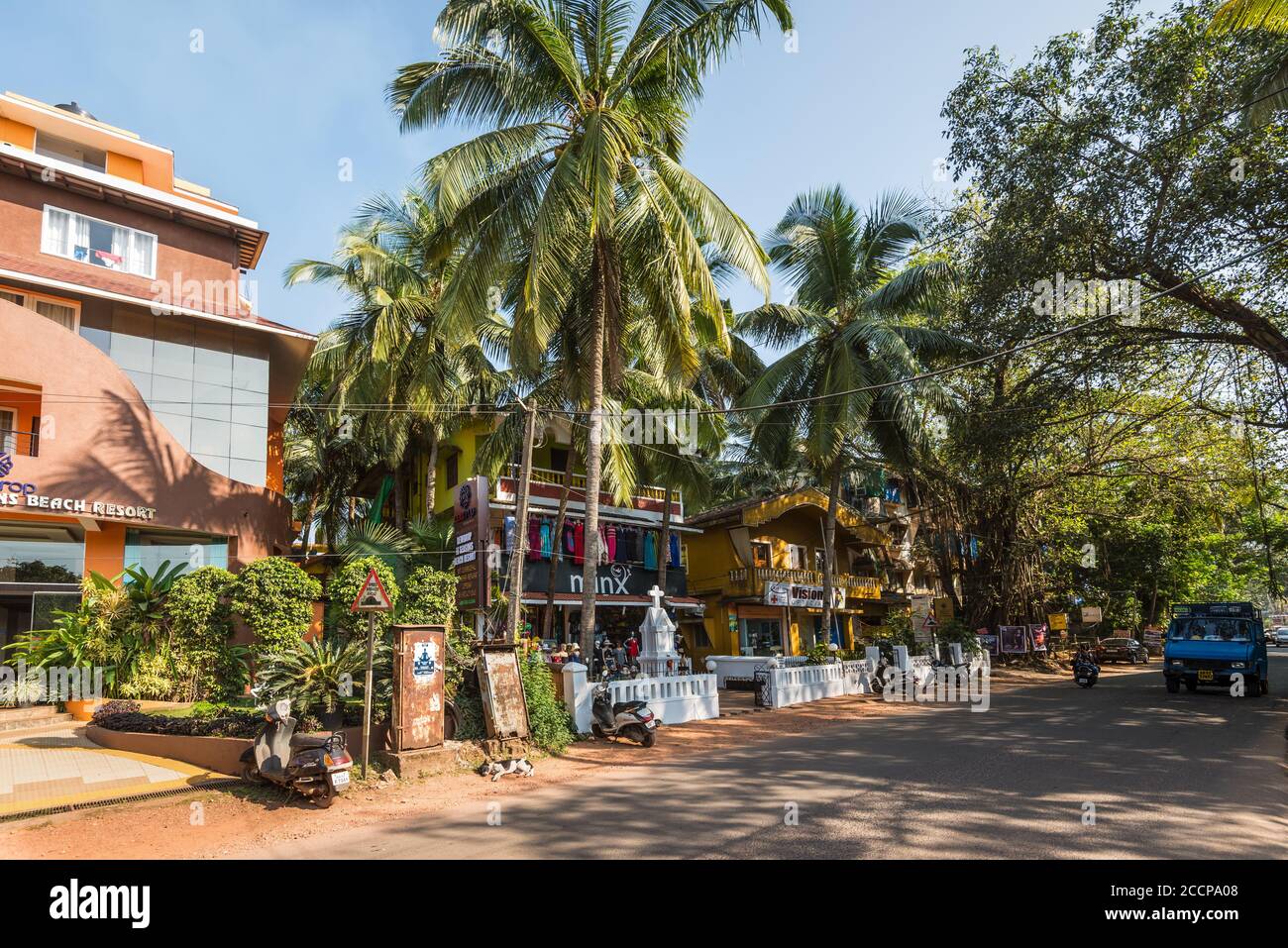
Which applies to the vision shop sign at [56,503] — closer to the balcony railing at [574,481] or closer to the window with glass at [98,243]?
the window with glass at [98,243]

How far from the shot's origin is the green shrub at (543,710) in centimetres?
1222

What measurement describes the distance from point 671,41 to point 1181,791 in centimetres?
1369

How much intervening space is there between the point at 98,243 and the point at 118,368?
4492mm

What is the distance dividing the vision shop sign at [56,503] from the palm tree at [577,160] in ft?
29.5

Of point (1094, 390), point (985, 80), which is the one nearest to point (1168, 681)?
point (1094, 390)

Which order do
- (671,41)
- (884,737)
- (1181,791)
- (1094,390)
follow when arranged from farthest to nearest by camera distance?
(1094,390), (671,41), (884,737), (1181,791)

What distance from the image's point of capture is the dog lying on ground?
34.6 feet

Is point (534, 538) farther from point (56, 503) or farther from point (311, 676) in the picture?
point (311, 676)

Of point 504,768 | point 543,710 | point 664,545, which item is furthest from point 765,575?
point 504,768

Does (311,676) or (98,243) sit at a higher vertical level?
(98,243)

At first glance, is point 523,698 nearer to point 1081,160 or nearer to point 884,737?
point 884,737

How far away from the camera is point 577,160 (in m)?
14.1

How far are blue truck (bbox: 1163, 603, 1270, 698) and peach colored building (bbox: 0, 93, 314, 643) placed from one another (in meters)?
23.1
